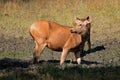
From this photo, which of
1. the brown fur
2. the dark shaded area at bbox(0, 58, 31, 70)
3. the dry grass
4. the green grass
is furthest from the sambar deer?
the dry grass

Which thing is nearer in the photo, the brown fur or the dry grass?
the brown fur

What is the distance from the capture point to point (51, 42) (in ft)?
45.2

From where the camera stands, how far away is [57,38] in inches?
544

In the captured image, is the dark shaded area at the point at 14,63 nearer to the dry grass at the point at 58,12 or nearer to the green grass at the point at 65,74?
the green grass at the point at 65,74

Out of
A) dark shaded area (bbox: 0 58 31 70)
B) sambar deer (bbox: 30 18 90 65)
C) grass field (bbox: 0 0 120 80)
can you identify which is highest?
sambar deer (bbox: 30 18 90 65)

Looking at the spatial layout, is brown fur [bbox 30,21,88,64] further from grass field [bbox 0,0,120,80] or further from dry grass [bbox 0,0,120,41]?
dry grass [bbox 0,0,120,41]

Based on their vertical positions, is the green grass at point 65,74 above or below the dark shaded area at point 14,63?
above

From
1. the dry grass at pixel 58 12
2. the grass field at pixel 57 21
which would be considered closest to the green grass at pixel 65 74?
the grass field at pixel 57 21

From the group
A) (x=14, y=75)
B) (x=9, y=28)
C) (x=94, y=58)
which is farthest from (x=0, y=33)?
(x=14, y=75)

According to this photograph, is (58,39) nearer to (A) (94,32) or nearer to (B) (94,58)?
(B) (94,58)

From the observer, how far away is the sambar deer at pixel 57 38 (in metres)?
13.5

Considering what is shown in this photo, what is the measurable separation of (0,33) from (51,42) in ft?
30.9

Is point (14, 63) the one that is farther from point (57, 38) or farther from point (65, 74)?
point (65, 74)

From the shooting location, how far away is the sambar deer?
531 inches
